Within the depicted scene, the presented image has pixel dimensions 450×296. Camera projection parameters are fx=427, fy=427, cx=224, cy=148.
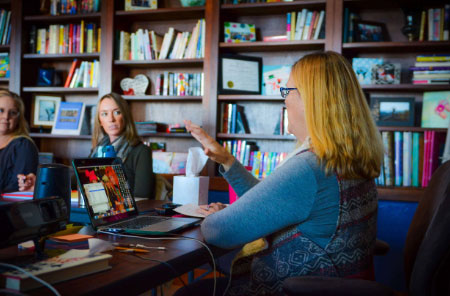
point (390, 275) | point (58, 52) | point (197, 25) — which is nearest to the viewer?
point (390, 275)

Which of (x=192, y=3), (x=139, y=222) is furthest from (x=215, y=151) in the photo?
(x=192, y=3)

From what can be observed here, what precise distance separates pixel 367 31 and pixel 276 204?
2533mm

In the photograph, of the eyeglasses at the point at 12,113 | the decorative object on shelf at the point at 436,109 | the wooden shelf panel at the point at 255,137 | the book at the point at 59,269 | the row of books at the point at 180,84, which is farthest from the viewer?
the row of books at the point at 180,84

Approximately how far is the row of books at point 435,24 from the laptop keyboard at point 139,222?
2.46 m

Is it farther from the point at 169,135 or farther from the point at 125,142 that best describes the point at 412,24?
the point at 125,142

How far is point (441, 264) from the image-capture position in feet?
3.34

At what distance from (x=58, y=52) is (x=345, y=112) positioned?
336 centimetres

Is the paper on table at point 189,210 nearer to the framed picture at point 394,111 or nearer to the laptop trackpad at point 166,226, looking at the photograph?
the laptop trackpad at point 166,226

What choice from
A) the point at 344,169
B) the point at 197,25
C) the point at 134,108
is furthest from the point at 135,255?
the point at 134,108

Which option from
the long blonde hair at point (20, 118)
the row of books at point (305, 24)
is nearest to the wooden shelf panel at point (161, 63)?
the row of books at point (305, 24)

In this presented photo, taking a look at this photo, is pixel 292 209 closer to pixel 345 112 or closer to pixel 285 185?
pixel 285 185

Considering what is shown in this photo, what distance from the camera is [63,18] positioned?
378 centimetres

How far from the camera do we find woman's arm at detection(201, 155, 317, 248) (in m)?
1.05

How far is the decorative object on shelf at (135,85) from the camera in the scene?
3.71 metres
